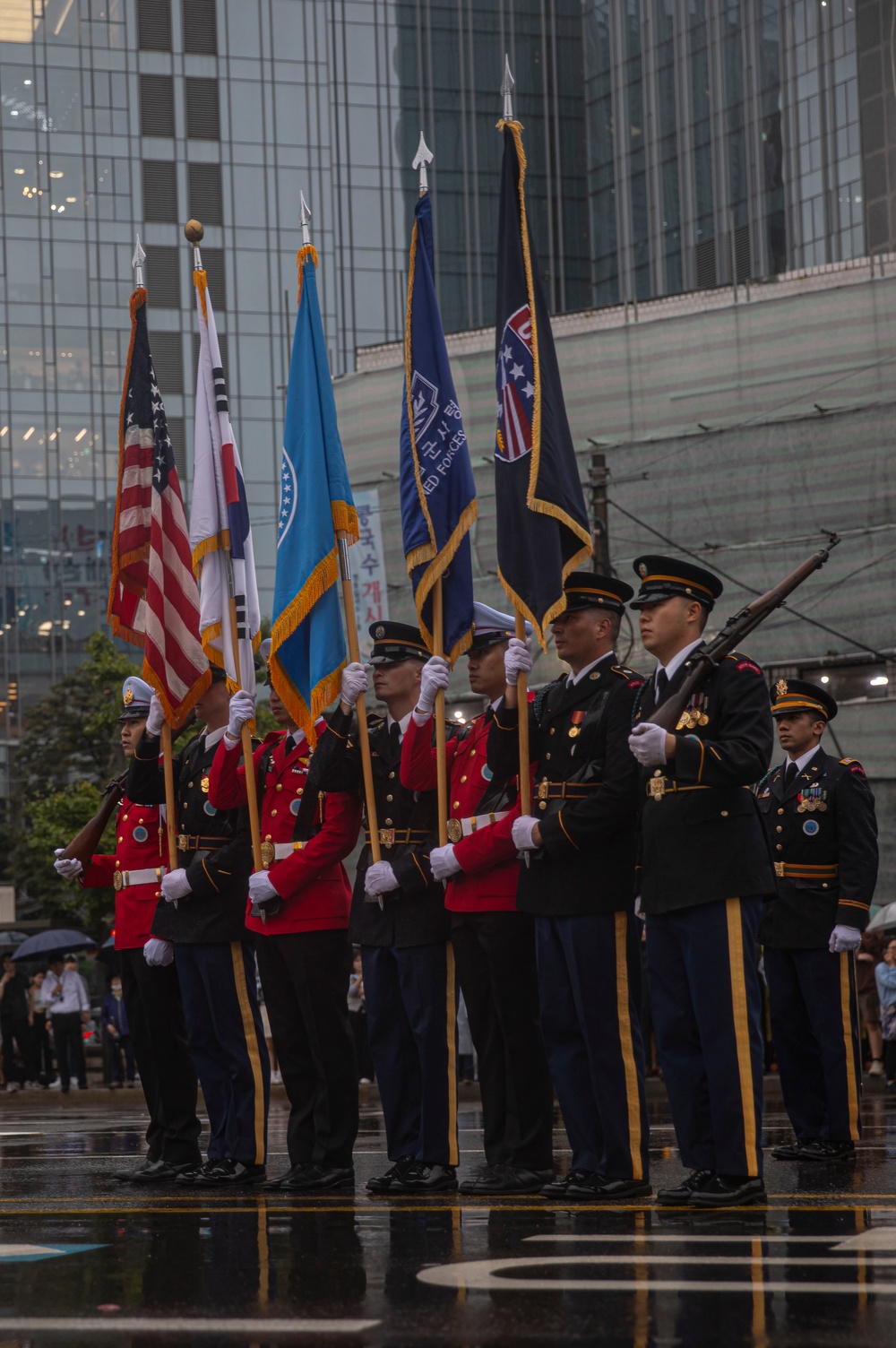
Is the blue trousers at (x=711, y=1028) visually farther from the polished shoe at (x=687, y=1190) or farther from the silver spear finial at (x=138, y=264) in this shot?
the silver spear finial at (x=138, y=264)

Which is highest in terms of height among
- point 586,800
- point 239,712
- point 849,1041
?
point 239,712

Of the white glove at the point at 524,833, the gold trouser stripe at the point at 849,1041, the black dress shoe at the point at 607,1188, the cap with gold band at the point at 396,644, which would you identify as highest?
the cap with gold band at the point at 396,644

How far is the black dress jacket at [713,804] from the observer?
19.0 feet

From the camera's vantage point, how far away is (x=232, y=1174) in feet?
23.7

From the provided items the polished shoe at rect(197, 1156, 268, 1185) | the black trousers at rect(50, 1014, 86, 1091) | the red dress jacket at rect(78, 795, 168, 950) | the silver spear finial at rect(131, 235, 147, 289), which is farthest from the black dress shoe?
the black trousers at rect(50, 1014, 86, 1091)

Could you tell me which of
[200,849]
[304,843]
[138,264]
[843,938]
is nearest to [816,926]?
[843,938]

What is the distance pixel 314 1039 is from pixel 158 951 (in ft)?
2.93

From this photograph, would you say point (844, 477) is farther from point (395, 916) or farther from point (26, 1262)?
point (26, 1262)

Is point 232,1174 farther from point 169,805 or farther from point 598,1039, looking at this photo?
point 598,1039

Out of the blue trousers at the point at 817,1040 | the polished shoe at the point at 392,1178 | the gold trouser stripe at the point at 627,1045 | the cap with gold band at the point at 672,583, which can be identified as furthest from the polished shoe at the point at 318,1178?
the cap with gold band at the point at 672,583

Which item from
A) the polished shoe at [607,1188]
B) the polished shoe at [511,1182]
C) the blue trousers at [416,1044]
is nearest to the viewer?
the polished shoe at [607,1188]

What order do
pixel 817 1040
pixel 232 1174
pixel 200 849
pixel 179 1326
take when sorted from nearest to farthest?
1. pixel 179 1326
2. pixel 232 1174
3. pixel 200 849
4. pixel 817 1040

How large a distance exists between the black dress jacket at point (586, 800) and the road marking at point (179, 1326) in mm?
2355

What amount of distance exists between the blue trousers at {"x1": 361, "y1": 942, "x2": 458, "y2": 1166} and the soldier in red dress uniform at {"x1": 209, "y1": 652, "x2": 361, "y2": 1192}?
212mm
